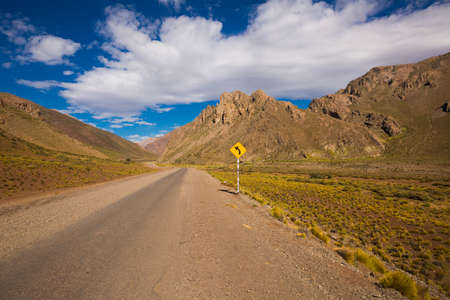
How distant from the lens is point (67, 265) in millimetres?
3984

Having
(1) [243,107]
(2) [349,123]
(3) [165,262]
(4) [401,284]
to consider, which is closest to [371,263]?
(4) [401,284]

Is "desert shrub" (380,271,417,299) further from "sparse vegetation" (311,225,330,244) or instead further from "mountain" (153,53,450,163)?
"mountain" (153,53,450,163)

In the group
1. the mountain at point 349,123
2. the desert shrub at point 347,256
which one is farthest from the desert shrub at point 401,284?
the mountain at point 349,123

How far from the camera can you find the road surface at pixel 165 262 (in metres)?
3.27

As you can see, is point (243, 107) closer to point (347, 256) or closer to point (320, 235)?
point (320, 235)

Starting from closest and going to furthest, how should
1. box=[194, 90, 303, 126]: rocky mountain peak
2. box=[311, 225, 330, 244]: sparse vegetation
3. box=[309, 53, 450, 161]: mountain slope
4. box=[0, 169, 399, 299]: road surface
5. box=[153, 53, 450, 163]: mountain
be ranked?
box=[0, 169, 399, 299]: road surface, box=[311, 225, 330, 244]: sparse vegetation, box=[309, 53, 450, 161]: mountain slope, box=[153, 53, 450, 163]: mountain, box=[194, 90, 303, 126]: rocky mountain peak

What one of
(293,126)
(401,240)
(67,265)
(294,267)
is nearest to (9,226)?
(67,265)

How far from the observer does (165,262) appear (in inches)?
165

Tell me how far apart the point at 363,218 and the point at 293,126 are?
12107cm

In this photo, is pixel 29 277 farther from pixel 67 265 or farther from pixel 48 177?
pixel 48 177

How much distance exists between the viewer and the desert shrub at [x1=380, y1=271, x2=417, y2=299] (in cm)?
350

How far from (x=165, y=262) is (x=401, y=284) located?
171 inches

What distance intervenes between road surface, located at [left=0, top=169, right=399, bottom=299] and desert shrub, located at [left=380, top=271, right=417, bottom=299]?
0.20 m

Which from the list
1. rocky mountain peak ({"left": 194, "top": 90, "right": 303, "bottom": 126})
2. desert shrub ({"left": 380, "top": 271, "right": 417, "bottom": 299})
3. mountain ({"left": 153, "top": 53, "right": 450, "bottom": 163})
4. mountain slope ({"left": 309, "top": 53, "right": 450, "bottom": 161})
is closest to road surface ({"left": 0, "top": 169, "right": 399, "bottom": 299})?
desert shrub ({"left": 380, "top": 271, "right": 417, "bottom": 299})
